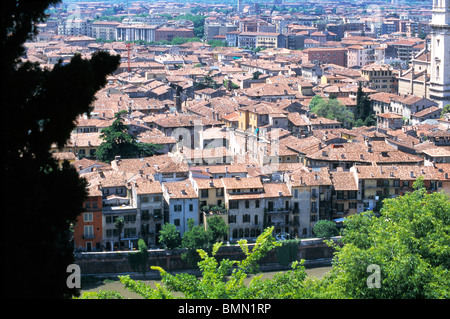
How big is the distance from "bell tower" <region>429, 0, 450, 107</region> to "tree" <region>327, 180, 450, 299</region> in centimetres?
2362

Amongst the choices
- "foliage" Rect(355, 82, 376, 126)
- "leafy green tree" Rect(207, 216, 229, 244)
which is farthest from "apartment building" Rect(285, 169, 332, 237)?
"foliage" Rect(355, 82, 376, 126)

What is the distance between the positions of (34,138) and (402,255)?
5.22 metres

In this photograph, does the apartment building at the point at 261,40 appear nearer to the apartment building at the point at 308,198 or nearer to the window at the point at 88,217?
the apartment building at the point at 308,198

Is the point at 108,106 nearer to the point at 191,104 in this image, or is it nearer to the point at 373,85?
the point at 191,104

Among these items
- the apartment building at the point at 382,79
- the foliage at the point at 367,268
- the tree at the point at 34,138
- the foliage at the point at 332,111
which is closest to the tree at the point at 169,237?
the foliage at the point at 367,268

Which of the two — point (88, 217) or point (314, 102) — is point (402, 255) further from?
point (314, 102)

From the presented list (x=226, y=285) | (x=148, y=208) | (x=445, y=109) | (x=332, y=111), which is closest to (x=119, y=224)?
(x=148, y=208)

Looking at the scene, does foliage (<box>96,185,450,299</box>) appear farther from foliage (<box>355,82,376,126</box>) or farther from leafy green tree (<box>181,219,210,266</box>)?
foliage (<box>355,82,376,126</box>)

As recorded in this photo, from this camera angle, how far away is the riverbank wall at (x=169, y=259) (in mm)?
14984

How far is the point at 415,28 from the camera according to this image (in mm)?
75938

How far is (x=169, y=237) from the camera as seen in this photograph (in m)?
15.4

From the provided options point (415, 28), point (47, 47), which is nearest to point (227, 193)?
point (47, 47)
